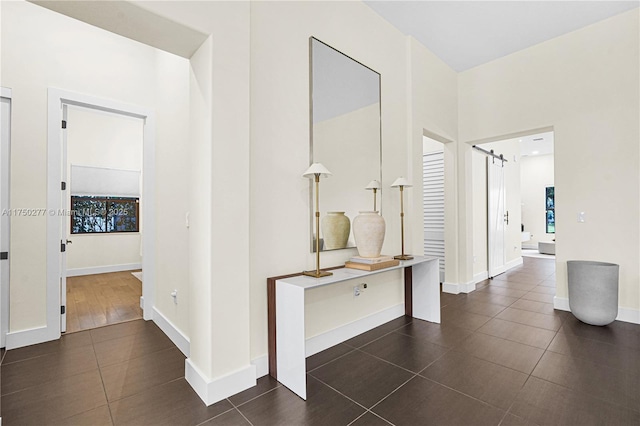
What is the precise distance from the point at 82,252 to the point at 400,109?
6.69 meters

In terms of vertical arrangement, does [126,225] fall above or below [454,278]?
above

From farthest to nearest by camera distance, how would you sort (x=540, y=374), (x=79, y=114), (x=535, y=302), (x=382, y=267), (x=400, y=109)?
(x=79, y=114) → (x=535, y=302) → (x=400, y=109) → (x=382, y=267) → (x=540, y=374)

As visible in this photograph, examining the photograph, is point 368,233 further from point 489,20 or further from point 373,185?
point 489,20

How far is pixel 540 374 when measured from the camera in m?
2.22

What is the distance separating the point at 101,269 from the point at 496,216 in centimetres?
809

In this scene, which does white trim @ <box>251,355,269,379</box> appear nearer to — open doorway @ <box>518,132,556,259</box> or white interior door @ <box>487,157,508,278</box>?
white interior door @ <box>487,157,508,278</box>

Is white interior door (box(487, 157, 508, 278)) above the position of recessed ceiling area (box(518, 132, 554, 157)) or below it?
below

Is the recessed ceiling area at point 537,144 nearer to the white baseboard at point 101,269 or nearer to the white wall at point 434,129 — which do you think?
the white wall at point 434,129

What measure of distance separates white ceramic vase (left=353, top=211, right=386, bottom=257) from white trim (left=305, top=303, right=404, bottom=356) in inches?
29.5

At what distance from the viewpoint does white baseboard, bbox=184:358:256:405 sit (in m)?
1.93

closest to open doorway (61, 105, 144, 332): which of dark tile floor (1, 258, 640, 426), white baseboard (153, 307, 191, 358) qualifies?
white baseboard (153, 307, 191, 358)

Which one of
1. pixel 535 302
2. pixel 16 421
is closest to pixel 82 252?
pixel 16 421

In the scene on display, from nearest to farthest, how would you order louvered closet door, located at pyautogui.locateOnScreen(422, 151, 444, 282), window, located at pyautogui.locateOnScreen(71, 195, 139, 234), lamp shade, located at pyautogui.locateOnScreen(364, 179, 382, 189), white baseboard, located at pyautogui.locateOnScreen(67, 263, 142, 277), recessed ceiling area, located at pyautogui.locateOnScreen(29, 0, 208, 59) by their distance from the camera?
recessed ceiling area, located at pyautogui.locateOnScreen(29, 0, 208, 59) < lamp shade, located at pyautogui.locateOnScreen(364, 179, 382, 189) < louvered closet door, located at pyautogui.locateOnScreen(422, 151, 444, 282) < white baseboard, located at pyautogui.locateOnScreen(67, 263, 142, 277) < window, located at pyautogui.locateOnScreen(71, 195, 139, 234)

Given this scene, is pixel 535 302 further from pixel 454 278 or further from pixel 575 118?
pixel 575 118
